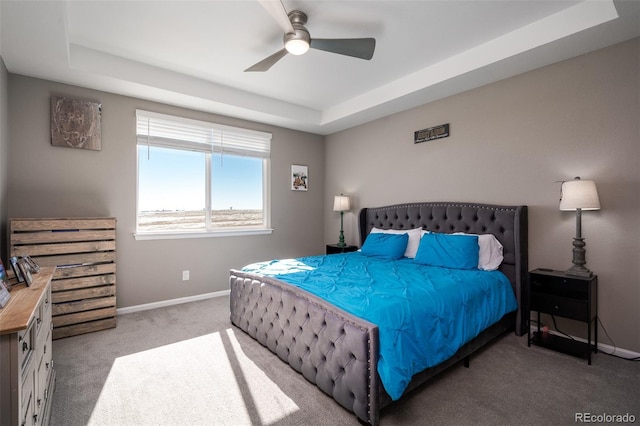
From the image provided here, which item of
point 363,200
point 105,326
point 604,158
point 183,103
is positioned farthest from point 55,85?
point 604,158

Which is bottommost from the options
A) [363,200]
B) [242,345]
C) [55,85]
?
[242,345]

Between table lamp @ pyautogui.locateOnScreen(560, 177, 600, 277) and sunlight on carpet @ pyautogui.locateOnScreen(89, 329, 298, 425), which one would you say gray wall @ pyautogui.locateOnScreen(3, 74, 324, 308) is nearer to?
sunlight on carpet @ pyautogui.locateOnScreen(89, 329, 298, 425)

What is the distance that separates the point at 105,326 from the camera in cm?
310

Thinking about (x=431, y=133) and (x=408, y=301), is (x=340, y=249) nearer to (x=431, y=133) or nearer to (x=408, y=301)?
(x=431, y=133)

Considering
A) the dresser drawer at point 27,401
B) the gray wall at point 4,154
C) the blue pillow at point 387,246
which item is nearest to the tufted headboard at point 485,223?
the blue pillow at point 387,246

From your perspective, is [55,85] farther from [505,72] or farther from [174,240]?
[505,72]

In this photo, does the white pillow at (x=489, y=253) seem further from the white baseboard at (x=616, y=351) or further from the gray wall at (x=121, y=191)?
the gray wall at (x=121, y=191)

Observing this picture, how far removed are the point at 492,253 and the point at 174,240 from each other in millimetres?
3719

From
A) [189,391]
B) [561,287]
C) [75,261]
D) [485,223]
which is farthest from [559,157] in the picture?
[75,261]

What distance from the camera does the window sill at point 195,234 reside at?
3.71 m

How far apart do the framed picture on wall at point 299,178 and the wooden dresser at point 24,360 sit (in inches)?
140

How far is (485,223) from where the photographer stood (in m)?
3.27

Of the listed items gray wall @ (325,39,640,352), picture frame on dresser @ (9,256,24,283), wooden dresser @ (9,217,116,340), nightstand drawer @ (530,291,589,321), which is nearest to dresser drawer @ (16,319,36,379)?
picture frame on dresser @ (9,256,24,283)

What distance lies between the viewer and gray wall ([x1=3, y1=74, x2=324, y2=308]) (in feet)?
9.93
